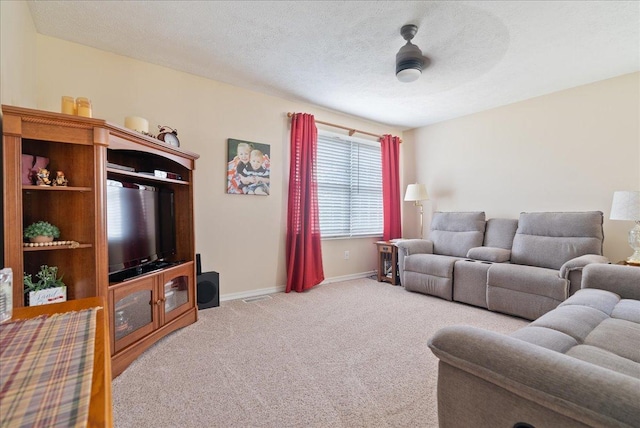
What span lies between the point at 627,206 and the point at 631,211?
0.17 ft

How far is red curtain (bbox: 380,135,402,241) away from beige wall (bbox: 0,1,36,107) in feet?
12.9

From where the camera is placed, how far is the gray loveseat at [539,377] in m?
0.67

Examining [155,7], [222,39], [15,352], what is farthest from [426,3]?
[15,352]

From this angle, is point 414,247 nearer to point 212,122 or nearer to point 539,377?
point 212,122

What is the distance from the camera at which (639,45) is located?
7.98 feet

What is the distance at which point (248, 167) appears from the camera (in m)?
3.38

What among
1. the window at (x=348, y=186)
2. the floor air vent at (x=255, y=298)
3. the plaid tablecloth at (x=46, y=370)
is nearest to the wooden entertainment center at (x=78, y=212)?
the plaid tablecloth at (x=46, y=370)

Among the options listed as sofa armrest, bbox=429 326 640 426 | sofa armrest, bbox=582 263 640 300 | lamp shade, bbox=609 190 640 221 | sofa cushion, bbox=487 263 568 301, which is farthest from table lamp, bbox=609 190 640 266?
sofa armrest, bbox=429 326 640 426

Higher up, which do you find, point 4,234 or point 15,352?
point 4,234

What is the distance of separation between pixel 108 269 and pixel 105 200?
419 millimetres

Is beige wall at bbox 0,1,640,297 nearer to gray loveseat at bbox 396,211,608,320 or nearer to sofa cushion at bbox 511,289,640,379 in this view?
gray loveseat at bbox 396,211,608,320

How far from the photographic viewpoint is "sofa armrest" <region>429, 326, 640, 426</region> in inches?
25.5

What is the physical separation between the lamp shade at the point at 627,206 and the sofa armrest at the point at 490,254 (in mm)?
923

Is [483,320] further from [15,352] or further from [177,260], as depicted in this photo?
[15,352]
